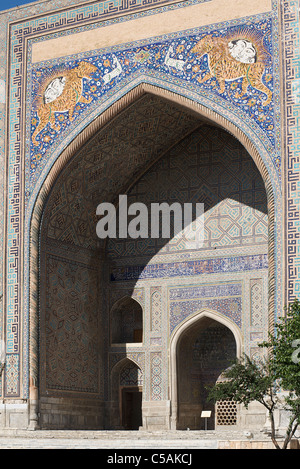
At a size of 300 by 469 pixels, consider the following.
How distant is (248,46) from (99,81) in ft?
7.19

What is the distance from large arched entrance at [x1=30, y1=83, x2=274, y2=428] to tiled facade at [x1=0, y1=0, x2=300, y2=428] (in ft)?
0.07

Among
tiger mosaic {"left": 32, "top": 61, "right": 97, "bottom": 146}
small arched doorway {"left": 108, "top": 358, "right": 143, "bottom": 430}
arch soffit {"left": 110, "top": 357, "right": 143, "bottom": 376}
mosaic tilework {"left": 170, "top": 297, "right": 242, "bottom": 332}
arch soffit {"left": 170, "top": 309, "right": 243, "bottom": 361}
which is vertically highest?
tiger mosaic {"left": 32, "top": 61, "right": 97, "bottom": 146}

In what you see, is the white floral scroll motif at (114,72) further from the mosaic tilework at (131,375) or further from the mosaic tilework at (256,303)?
the mosaic tilework at (131,375)

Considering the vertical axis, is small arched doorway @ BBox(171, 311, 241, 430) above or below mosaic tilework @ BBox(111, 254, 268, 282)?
below

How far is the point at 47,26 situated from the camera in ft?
47.3

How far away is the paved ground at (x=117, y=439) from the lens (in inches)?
435

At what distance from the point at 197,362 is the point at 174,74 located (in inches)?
167

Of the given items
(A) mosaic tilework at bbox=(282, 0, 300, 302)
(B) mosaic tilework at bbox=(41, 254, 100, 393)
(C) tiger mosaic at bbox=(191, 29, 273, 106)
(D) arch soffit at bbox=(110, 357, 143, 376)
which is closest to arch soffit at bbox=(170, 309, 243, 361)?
(D) arch soffit at bbox=(110, 357, 143, 376)

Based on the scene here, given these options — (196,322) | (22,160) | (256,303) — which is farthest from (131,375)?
(22,160)

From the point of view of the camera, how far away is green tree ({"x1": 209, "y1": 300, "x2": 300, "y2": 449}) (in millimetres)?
9945

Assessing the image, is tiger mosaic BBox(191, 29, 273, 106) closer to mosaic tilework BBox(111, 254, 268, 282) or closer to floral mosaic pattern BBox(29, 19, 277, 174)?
floral mosaic pattern BBox(29, 19, 277, 174)

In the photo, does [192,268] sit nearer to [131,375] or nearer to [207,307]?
[207,307]
